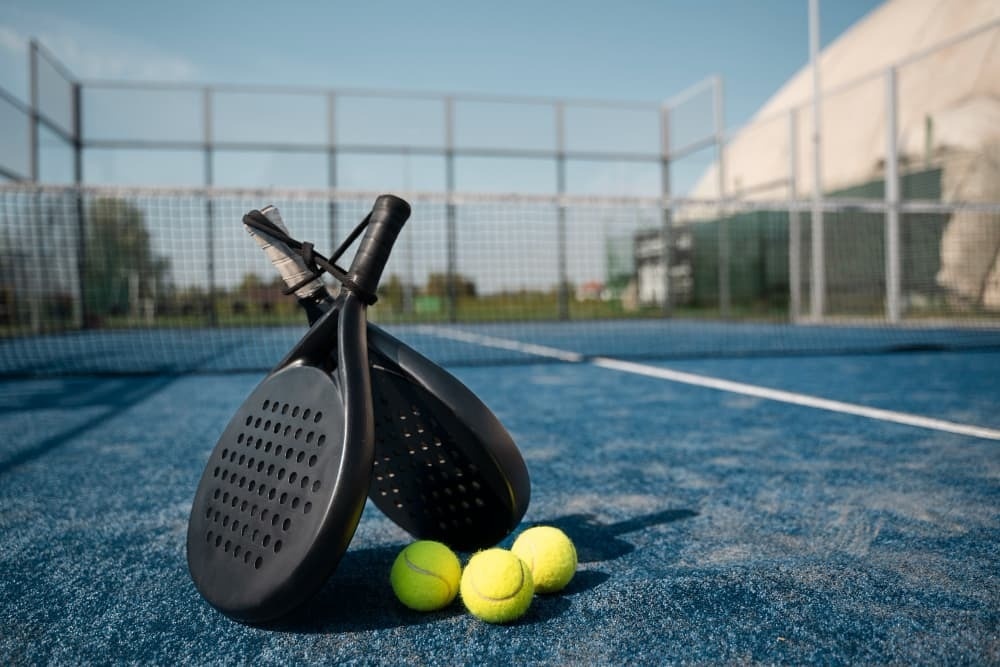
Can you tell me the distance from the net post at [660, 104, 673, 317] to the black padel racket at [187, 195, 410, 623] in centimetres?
1176

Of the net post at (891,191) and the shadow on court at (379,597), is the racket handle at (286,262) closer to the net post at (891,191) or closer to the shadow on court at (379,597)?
the shadow on court at (379,597)

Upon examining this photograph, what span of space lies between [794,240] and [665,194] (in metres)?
4.66

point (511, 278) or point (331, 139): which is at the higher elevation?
point (331, 139)

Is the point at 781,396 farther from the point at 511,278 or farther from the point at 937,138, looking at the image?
the point at 937,138

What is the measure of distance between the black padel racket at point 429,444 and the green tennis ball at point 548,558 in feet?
0.16

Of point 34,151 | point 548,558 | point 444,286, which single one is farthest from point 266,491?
point 34,151

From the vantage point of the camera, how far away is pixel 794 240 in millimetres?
11406

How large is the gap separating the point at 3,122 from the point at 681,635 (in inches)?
454

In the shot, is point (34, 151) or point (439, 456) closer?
point (439, 456)

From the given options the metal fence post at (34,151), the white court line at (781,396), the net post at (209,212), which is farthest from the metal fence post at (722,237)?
the metal fence post at (34,151)

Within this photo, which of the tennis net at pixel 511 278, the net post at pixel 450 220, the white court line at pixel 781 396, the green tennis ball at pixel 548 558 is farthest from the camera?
the net post at pixel 450 220

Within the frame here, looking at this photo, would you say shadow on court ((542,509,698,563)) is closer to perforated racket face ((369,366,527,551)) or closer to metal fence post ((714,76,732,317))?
perforated racket face ((369,366,527,551))

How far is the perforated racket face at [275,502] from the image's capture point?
106 cm

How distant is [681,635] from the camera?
113cm
